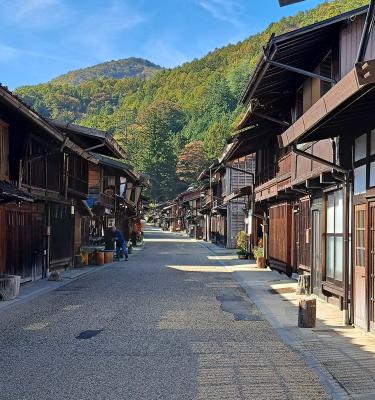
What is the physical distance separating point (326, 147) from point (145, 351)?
23.9ft

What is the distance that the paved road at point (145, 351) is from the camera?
6.77 m

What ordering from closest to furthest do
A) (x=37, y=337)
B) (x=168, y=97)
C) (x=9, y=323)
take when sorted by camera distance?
(x=37, y=337), (x=9, y=323), (x=168, y=97)

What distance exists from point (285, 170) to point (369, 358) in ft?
41.2

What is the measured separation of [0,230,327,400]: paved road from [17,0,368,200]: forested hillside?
82131mm

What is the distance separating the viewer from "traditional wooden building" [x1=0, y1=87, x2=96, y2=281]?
16156 mm

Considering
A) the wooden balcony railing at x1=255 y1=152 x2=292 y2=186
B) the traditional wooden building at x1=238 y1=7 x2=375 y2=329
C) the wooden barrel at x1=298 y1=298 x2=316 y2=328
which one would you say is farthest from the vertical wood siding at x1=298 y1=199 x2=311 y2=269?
the wooden barrel at x1=298 y1=298 x2=316 y2=328

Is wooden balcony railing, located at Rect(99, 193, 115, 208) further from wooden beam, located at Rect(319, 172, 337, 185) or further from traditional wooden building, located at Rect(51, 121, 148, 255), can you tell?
wooden beam, located at Rect(319, 172, 337, 185)

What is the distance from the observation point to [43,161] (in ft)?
69.2

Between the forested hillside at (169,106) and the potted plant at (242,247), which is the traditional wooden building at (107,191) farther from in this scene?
the forested hillside at (169,106)

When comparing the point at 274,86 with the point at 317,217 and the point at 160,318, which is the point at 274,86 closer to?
the point at 317,217

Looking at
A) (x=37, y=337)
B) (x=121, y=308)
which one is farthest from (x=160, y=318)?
(x=37, y=337)

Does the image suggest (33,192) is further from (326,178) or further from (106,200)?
(106,200)

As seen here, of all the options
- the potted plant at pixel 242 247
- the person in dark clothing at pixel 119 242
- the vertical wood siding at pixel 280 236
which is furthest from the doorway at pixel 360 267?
the potted plant at pixel 242 247

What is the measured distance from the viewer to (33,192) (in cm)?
1931
